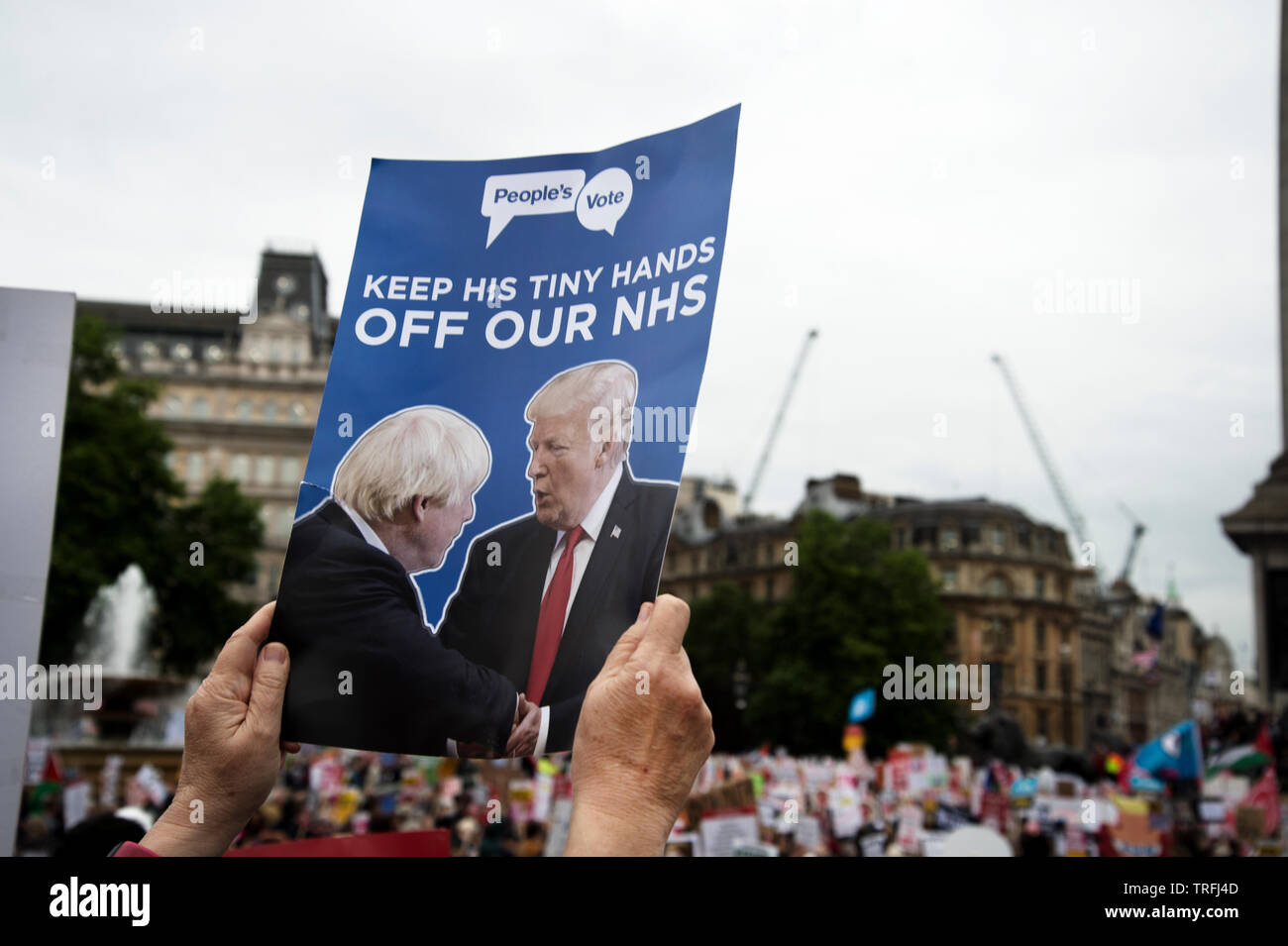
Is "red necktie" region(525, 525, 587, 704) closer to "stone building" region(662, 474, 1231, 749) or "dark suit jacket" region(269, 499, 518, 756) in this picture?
"dark suit jacket" region(269, 499, 518, 756)

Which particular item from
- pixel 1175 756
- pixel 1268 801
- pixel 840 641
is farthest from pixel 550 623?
pixel 840 641

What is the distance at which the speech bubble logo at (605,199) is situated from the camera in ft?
8.03

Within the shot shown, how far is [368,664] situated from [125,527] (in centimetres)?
4033

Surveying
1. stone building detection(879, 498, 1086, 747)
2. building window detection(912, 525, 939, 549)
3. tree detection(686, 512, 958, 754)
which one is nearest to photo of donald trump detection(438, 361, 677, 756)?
tree detection(686, 512, 958, 754)

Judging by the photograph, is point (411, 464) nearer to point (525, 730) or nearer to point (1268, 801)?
point (525, 730)

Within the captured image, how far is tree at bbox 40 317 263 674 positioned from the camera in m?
37.0

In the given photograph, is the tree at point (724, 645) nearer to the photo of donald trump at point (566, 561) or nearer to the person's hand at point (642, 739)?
the photo of donald trump at point (566, 561)

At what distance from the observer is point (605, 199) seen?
247 cm

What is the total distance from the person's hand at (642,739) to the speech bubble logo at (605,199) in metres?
0.79

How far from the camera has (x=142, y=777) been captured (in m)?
15.8

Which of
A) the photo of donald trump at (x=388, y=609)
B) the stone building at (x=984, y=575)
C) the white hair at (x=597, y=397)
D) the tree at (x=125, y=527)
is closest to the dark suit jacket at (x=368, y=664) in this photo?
the photo of donald trump at (x=388, y=609)

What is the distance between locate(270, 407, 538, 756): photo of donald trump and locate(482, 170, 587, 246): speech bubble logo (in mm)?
416
